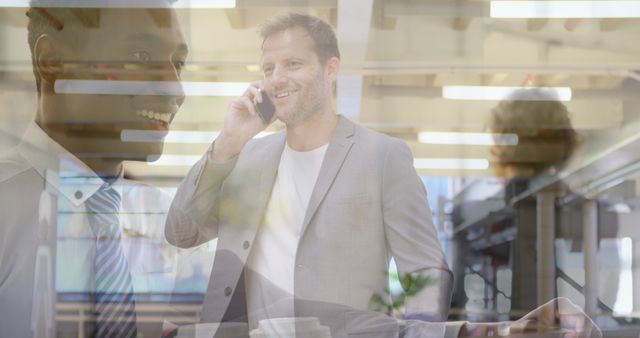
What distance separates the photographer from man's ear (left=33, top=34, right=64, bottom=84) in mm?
2227

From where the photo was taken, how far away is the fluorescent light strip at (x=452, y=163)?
2.10m

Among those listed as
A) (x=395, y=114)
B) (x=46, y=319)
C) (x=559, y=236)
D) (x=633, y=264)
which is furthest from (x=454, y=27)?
(x=46, y=319)

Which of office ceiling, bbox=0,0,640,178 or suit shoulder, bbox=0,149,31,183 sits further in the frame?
suit shoulder, bbox=0,149,31,183

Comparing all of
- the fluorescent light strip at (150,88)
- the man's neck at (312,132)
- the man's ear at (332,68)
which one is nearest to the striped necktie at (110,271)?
the fluorescent light strip at (150,88)

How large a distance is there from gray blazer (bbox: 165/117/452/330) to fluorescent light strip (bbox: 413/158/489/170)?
3 centimetres

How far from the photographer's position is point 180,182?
216cm

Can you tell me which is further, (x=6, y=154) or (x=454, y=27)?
(x=6, y=154)

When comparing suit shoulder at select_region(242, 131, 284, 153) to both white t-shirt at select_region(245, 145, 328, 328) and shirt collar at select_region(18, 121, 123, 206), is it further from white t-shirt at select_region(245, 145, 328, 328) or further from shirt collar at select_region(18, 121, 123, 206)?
shirt collar at select_region(18, 121, 123, 206)

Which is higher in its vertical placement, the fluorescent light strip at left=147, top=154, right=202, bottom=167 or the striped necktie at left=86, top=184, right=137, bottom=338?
the fluorescent light strip at left=147, top=154, right=202, bottom=167

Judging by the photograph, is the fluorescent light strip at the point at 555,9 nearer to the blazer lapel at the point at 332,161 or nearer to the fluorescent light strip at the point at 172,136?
the blazer lapel at the point at 332,161

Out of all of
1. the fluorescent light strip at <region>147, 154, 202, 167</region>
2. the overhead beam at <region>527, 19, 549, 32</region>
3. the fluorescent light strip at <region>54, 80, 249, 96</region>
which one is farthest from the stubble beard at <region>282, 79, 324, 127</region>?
the overhead beam at <region>527, 19, 549, 32</region>

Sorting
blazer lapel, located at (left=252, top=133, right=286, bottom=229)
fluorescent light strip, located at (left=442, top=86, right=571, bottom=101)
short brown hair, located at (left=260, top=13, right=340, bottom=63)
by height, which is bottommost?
blazer lapel, located at (left=252, top=133, right=286, bottom=229)

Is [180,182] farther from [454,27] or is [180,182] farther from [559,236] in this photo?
[559,236]

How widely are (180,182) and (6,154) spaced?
0.51m
